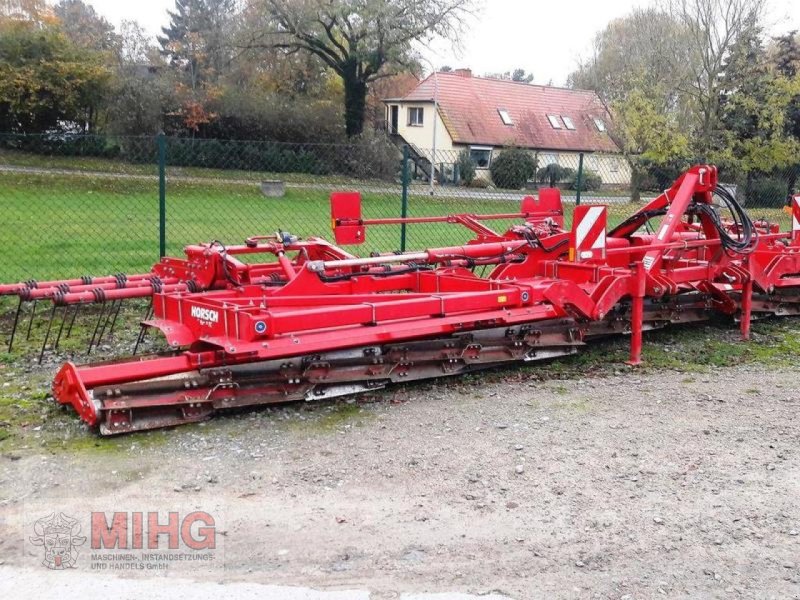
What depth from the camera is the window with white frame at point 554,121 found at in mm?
41350

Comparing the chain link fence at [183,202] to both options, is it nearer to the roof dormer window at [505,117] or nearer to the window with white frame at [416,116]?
the window with white frame at [416,116]

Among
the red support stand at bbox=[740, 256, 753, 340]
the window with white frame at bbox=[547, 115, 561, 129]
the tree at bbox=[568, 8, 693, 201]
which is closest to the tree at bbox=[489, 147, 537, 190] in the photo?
the tree at bbox=[568, 8, 693, 201]

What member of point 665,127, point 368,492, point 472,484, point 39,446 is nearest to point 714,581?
point 472,484

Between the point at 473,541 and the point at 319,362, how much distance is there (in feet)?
6.63

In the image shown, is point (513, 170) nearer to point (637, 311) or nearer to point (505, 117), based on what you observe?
point (505, 117)

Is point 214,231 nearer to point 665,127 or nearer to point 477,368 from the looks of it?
point 477,368

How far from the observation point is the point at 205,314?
516 centimetres

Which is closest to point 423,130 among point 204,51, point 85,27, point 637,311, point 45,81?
point 204,51

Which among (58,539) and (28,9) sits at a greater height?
(28,9)

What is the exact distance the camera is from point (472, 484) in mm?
4098

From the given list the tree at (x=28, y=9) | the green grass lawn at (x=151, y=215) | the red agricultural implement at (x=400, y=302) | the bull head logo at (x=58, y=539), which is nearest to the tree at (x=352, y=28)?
the tree at (x=28, y=9)

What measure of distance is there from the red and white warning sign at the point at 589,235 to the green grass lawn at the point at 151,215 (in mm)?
5163

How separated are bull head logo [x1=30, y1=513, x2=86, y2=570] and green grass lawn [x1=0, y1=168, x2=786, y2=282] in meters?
6.63

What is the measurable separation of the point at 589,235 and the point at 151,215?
1050 cm
